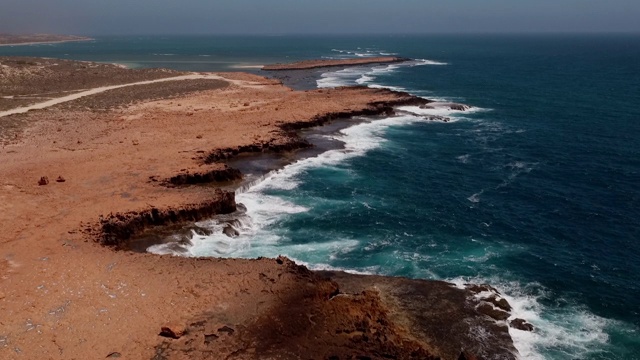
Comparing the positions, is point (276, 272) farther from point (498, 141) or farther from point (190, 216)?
point (498, 141)

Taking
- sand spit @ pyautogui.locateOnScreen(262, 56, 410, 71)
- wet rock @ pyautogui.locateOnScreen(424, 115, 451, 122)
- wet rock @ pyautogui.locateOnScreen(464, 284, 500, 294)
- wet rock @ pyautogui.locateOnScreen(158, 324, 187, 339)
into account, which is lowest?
wet rock @ pyautogui.locateOnScreen(464, 284, 500, 294)

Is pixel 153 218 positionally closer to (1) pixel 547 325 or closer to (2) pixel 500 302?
(2) pixel 500 302

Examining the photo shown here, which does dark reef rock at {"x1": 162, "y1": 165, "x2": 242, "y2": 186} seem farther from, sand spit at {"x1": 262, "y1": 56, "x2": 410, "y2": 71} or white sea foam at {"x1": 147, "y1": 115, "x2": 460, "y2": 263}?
sand spit at {"x1": 262, "y1": 56, "x2": 410, "y2": 71}

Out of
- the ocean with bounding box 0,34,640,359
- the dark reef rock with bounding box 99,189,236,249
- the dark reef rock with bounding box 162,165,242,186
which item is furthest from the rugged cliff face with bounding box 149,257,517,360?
the dark reef rock with bounding box 162,165,242,186

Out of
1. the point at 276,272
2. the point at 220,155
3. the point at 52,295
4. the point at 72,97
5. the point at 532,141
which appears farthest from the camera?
the point at 72,97

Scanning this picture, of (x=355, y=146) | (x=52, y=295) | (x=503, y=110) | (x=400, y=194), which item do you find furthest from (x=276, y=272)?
(x=503, y=110)

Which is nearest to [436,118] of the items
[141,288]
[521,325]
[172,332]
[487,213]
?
[487,213]

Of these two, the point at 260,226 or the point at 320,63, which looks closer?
the point at 260,226

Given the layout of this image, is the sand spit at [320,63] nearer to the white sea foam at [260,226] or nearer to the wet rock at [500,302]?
the white sea foam at [260,226]
